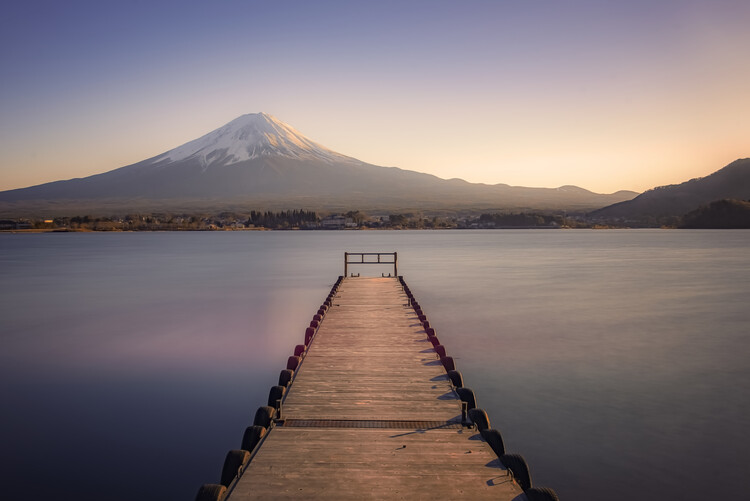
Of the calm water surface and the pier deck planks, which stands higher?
the pier deck planks

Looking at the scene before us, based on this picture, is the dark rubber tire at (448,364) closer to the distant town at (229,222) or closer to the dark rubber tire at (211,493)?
the dark rubber tire at (211,493)

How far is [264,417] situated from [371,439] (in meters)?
1.41

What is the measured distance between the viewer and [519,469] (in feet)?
17.9

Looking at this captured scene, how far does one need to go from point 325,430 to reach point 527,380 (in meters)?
6.69

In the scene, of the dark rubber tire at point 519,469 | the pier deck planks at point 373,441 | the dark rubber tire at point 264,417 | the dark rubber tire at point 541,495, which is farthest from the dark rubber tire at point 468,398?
the dark rubber tire at point 264,417

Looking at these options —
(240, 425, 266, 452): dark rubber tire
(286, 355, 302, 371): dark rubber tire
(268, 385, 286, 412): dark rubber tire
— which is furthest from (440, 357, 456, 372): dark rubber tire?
(240, 425, 266, 452): dark rubber tire

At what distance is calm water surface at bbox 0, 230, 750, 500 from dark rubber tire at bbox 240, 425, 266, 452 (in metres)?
1.92

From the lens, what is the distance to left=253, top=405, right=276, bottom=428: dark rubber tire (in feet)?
22.2

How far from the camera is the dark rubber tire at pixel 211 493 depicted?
16.2 ft

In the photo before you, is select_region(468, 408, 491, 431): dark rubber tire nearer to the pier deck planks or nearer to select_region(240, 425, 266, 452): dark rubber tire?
the pier deck planks

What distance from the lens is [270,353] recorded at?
15188mm

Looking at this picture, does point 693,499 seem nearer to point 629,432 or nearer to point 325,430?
point 629,432

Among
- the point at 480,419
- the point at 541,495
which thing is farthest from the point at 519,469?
the point at 480,419

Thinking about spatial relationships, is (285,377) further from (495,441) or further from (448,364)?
(495,441)
